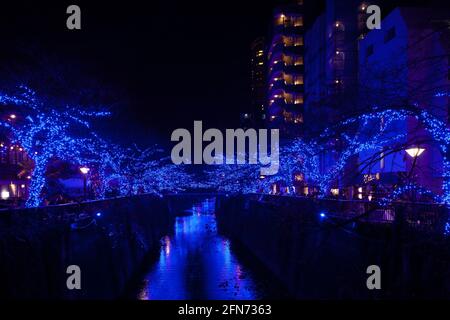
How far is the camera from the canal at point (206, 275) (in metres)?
20.4

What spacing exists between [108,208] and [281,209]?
9400 mm

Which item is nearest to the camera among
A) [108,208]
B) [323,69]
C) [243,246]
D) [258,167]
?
[108,208]

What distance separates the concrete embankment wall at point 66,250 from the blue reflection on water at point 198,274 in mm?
1656

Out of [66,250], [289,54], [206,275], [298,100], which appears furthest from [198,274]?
[289,54]

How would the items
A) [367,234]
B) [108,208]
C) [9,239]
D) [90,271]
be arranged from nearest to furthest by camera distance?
[9,239] → [367,234] → [90,271] → [108,208]

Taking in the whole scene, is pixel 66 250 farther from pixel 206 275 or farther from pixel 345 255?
pixel 206 275

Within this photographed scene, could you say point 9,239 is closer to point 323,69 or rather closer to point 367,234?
point 367,234

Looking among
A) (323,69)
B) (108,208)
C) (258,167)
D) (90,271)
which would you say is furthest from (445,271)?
(323,69)

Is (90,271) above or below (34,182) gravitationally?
below

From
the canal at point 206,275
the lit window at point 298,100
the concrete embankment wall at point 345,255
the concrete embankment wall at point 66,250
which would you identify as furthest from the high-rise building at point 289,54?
the concrete embankment wall at point 66,250

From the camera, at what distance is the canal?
2036 centimetres

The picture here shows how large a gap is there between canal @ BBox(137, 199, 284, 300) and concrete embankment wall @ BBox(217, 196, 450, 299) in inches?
49.8

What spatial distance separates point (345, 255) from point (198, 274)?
1279 cm

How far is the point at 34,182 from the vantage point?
17516mm
